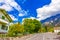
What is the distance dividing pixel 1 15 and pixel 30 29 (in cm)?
3026

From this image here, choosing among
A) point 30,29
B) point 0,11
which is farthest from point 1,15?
point 30,29

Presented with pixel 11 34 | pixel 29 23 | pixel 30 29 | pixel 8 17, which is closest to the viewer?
pixel 11 34

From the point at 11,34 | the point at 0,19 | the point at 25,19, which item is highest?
the point at 25,19

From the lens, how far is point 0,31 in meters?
45.9

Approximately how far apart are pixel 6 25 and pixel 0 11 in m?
4.34

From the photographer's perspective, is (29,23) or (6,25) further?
(29,23)

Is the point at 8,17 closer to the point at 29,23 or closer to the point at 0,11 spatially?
the point at 0,11

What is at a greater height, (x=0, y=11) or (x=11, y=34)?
(x=0, y=11)

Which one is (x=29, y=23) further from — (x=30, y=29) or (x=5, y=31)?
(x=5, y=31)

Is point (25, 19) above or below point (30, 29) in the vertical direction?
above

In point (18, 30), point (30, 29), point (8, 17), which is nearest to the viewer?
point (18, 30)

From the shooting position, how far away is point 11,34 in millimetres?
45188

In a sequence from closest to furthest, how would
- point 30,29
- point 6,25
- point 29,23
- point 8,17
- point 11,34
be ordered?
point 11,34 < point 6,25 < point 8,17 < point 30,29 < point 29,23

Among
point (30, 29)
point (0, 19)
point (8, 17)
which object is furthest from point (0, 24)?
point (30, 29)
